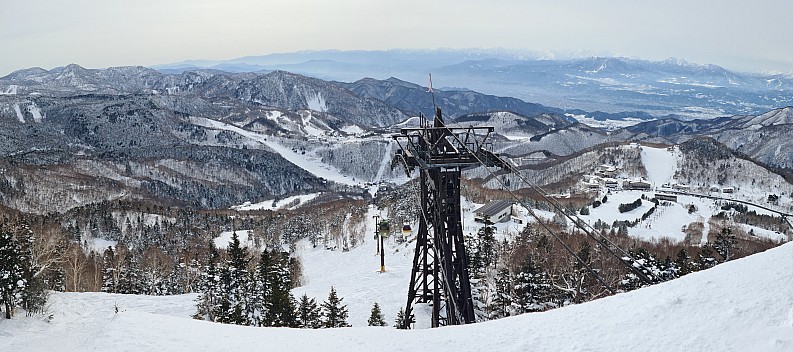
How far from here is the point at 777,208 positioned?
111750mm

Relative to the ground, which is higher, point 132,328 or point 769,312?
point 769,312

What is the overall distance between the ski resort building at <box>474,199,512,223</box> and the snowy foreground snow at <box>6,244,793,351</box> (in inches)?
1897

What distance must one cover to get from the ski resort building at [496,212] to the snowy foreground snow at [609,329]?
4818cm

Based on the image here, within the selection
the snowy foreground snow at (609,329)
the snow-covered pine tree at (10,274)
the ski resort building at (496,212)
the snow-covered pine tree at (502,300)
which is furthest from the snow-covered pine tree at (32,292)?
the ski resort building at (496,212)

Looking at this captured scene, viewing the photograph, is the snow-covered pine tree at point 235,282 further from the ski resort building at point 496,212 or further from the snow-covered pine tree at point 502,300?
the ski resort building at point 496,212

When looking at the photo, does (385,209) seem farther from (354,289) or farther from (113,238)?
(113,238)

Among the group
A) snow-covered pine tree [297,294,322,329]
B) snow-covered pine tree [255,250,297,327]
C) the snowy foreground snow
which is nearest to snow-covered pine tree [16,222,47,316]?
the snowy foreground snow

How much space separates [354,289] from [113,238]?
95442mm

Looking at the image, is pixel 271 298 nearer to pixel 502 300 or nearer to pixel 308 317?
pixel 308 317

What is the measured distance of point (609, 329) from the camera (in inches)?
344

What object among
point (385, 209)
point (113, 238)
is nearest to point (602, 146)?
point (385, 209)

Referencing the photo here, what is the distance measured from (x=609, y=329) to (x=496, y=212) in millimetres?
52349

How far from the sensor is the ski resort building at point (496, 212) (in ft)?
195

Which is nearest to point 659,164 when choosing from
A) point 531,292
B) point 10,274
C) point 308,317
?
point 531,292
